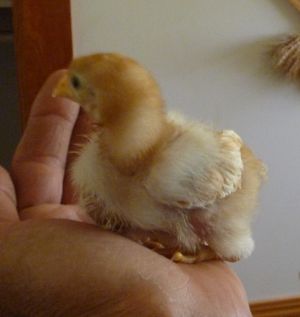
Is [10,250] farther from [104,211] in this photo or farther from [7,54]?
[7,54]

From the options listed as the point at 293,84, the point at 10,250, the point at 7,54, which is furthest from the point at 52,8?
the point at 10,250

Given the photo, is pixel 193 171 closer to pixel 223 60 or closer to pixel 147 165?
pixel 147 165

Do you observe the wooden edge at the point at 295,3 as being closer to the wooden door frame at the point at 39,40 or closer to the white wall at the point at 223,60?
the white wall at the point at 223,60

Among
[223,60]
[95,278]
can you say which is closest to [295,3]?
[223,60]

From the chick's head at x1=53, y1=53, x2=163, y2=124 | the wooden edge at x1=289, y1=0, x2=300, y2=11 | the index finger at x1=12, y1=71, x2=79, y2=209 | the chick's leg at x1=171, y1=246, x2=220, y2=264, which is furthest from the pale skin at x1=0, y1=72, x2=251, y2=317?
the wooden edge at x1=289, y1=0, x2=300, y2=11

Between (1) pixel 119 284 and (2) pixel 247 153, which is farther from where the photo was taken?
(2) pixel 247 153

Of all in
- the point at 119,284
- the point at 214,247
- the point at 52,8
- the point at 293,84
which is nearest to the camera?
the point at 119,284

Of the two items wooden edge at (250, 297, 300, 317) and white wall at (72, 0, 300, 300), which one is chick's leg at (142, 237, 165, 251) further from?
wooden edge at (250, 297, 300, 317)
